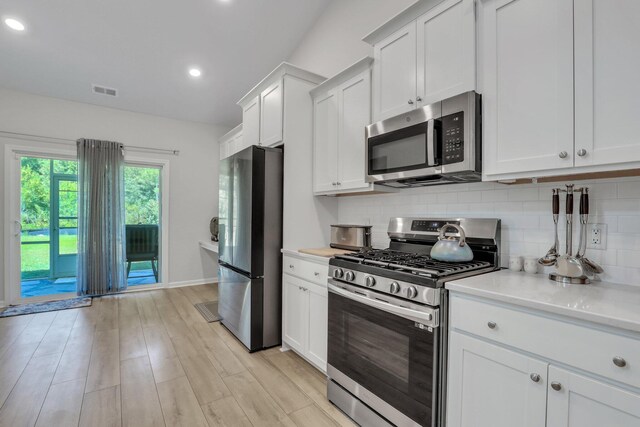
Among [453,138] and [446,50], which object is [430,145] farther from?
[446,50]

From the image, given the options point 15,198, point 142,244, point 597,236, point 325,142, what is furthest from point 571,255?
point 15,198

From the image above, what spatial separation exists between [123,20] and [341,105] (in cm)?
262

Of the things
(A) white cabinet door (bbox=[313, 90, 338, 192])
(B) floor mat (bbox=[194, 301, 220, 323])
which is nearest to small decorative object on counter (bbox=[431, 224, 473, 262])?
(A) white cabinet door (bbox=[313, 90, 338, 192])

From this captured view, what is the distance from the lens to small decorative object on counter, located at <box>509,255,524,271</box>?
1724mm

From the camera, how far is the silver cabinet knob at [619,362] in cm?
96

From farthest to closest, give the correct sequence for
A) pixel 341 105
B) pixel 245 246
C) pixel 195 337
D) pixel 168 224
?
pixel 168 224, pixel 195 337, pixel 245 246, pixel 341 105

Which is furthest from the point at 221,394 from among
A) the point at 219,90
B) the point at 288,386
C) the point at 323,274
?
the point at 219,90

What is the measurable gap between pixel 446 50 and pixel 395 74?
38 cm

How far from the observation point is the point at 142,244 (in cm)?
489

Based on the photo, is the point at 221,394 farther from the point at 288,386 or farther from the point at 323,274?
the point at 323,274

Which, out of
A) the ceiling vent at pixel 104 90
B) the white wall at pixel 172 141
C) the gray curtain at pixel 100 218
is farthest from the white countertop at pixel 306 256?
the ceiling vent at pixel 104 90

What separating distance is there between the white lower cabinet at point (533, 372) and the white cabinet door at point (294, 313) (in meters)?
1.31

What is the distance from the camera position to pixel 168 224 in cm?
497

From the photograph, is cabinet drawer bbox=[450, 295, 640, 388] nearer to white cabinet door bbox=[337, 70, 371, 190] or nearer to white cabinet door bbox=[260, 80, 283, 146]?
white cabinet door bbox=[337, 70, 371, 190]
